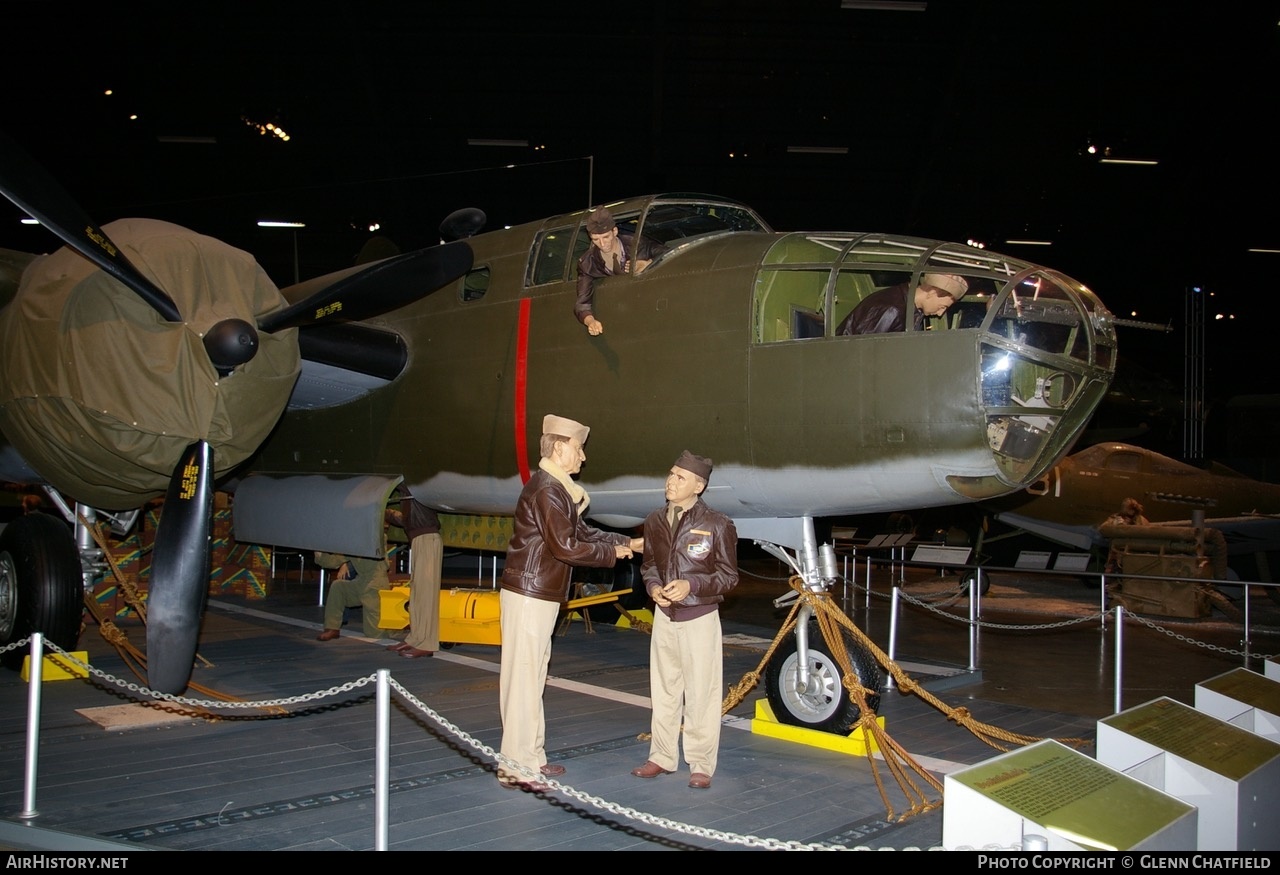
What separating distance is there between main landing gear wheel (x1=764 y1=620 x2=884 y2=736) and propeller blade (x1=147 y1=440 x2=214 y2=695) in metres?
4.19

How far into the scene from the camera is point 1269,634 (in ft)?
44.1

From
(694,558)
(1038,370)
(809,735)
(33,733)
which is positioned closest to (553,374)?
(694,558)

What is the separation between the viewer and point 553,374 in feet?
24.3

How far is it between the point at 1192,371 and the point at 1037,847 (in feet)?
67.2

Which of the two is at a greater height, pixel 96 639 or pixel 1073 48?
pixel 1073 48

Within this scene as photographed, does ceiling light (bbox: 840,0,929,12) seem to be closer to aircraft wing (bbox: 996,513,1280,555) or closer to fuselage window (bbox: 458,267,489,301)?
aircraft wing (bbox: 996,513,1280,555)

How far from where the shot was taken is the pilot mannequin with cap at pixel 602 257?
23.1 ft

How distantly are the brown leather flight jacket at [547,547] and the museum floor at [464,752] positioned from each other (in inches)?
35.8

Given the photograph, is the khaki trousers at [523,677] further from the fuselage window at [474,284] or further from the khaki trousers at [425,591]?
the khaki trousers at [425,591]

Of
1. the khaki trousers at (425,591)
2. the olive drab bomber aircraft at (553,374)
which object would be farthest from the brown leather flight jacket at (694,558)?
the khaki trousers at (425,591)

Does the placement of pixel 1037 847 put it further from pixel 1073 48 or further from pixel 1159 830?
pixel 1073 48

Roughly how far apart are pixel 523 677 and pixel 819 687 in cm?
244

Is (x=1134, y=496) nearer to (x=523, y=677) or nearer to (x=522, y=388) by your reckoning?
(x=522, y=388)

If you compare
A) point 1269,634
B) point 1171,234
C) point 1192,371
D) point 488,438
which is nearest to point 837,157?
point 1171,234
